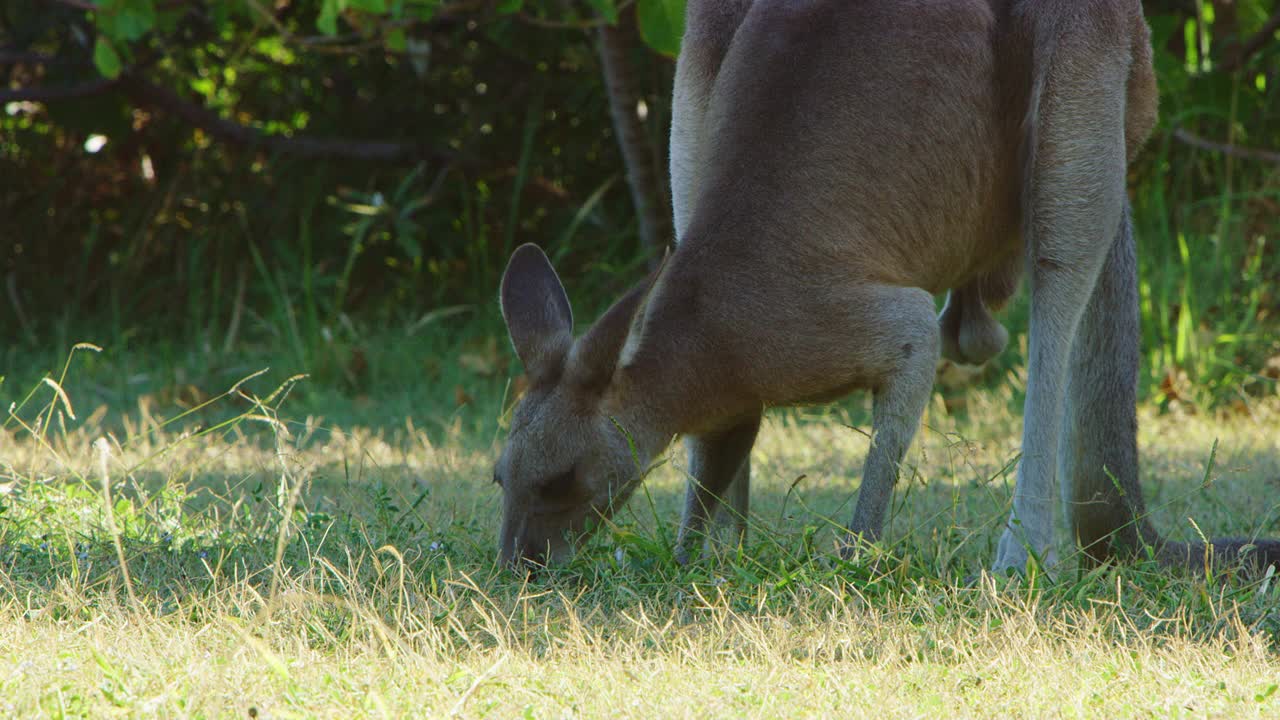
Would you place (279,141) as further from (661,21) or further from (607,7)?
(661,21)

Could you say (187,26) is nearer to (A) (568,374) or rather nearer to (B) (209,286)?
(B) (209,286)

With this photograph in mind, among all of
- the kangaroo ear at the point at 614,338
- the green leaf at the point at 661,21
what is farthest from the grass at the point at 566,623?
the green leaf at the point at 661,21

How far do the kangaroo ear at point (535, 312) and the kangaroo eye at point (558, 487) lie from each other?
22 centimetres

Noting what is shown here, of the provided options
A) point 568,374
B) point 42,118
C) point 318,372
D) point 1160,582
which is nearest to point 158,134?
point 42,118

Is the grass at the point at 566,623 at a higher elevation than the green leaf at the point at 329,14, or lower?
lower

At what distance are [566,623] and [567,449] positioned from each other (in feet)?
Result: 1.35

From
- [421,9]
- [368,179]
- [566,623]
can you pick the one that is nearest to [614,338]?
[566,623]

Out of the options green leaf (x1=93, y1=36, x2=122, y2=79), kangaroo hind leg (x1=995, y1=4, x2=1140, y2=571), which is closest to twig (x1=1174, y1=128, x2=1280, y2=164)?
kangaroo hind leg (x1=995, y1=4, x2=1140, y2=571)

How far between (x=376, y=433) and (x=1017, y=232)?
105 inches

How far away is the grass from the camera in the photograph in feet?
6.81

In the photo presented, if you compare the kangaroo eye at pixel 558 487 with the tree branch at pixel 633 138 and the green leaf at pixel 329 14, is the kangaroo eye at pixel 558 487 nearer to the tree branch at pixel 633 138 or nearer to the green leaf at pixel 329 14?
the green leaf at pixel 329 14

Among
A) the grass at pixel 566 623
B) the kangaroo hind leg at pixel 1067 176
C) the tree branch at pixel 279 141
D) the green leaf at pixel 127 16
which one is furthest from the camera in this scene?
the tree branch at pixel 279 141

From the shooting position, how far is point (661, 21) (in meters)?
4.18

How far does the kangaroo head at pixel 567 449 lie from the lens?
2.83m
